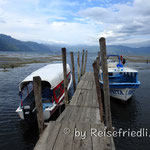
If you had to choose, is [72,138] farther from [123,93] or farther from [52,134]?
[123,93]

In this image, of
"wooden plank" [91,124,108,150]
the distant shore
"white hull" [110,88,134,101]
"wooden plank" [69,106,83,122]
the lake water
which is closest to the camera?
"wooden plank" [91,124,108,150]

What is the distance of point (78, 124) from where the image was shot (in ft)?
17.1

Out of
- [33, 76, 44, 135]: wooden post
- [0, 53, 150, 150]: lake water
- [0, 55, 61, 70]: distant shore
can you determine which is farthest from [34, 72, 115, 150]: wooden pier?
[0, 55, 61, 70]: distant shore

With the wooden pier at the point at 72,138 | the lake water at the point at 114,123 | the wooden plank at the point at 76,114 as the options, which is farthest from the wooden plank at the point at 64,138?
the lake water at the point at 114,123

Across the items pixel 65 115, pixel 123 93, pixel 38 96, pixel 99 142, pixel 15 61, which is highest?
pixel 15 61

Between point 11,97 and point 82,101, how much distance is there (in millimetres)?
9922

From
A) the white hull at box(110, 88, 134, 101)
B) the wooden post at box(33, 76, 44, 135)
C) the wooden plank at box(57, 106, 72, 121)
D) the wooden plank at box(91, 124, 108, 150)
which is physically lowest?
the white hull at box(110, 88, 134, 101)

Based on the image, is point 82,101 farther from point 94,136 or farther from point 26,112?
point 94,136

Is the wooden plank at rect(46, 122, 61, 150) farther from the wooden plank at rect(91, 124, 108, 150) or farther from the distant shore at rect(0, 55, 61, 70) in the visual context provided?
the distant shore at rect(0, 55, 61, 70)

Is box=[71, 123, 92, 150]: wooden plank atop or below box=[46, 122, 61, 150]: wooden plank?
below

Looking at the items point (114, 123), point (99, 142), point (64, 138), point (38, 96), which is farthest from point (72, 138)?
point (114, 123)

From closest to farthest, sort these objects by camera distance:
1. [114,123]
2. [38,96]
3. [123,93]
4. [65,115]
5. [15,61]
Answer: [38,96], [65,115], [114,123], [123,93], [15,61]

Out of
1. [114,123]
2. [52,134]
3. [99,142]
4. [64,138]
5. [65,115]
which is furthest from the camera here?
[114,123]

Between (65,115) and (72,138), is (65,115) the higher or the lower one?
the lower one
